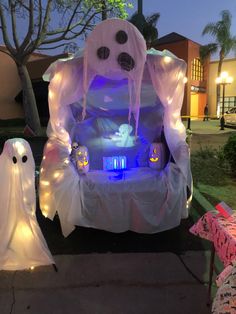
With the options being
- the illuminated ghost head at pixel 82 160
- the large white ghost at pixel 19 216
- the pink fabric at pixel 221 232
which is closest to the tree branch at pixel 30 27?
the illuminated ghost head at pixel 82 160

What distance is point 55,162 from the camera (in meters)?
4.95

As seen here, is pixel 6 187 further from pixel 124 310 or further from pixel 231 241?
pixel 231 241

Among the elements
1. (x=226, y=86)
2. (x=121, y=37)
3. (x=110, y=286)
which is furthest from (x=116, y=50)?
(x=226, y=86)

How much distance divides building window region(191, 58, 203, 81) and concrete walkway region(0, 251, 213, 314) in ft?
109

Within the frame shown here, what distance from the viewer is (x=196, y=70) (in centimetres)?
3697

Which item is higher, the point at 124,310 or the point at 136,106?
the point at 136,106

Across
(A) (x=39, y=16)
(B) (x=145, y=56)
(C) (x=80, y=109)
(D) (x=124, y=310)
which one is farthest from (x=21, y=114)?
(D) (x=124, y=310)

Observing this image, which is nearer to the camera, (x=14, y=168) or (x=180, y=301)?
(x=180, y=301)

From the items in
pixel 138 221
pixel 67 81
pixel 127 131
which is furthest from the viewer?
pixel 127 131

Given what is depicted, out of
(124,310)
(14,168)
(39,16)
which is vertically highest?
(39,16)

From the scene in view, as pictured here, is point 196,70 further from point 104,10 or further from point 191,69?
point 104,10

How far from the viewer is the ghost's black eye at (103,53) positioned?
4898mm

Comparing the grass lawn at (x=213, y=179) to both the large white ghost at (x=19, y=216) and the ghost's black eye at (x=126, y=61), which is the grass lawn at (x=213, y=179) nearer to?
the ghost's black eye at (x=126, y=61)

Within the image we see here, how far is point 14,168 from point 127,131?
9.92ft
